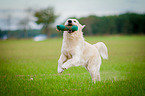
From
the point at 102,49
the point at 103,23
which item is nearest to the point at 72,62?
the point at 102,49

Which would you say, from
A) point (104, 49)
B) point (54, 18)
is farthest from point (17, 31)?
point (104, 49)

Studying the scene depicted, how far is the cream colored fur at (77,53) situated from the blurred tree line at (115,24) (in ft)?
186

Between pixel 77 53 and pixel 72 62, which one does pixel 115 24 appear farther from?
pixel 72 62

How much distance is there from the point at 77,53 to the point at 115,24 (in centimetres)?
6673

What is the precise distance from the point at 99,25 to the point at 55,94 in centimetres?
6570

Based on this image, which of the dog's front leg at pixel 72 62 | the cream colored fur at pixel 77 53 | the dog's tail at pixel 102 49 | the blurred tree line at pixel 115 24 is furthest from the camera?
the blurred tree line at pixel 115 24

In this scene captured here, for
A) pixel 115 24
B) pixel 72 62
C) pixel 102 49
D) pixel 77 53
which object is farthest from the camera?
pixel 115 24

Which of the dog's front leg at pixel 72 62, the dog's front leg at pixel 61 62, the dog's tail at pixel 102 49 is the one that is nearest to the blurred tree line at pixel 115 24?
the dog's tail at pixel 102 49

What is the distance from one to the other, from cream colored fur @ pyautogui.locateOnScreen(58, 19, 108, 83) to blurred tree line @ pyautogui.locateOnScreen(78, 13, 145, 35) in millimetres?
56788

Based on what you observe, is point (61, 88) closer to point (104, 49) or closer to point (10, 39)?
point (104, 49)

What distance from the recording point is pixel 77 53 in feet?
16.6

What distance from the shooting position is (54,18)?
2778 inches

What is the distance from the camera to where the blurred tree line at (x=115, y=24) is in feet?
208

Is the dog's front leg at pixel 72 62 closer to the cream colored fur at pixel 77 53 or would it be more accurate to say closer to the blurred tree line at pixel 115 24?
the cream colored fur at pixel 77 53
